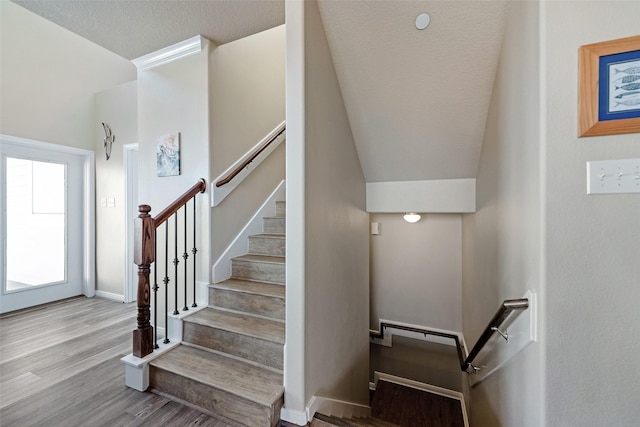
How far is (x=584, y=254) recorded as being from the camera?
0.93m

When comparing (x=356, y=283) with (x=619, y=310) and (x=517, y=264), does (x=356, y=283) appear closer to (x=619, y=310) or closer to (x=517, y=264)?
(x=517, y=264)

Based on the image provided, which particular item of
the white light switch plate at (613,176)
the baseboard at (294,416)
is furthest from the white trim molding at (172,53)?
the baseboard at (294,416)

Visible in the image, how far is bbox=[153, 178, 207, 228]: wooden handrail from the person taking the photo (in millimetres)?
1975

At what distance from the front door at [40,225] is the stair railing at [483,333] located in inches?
Result: 172

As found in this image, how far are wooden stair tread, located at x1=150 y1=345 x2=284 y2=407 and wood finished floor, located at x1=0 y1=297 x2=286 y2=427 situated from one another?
196 millimetres

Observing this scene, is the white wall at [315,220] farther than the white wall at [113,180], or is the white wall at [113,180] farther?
the white wall at [113,180]

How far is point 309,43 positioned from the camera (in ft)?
5.03

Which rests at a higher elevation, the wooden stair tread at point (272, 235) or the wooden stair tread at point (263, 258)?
the wooden stair tread at point (272, 235)

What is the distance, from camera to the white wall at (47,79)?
3.06m

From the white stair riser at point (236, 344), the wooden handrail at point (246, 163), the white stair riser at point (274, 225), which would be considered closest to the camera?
the white stair riser at point (236, 344)

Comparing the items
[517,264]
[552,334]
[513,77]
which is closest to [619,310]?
[552,334]

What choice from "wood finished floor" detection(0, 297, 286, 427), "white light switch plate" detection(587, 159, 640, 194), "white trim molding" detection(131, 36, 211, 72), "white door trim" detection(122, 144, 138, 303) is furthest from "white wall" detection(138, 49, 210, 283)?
"white light switch plate" detection(587, 159, 640, 194)

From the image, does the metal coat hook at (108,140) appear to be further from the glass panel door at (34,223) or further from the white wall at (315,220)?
the white wall at (315,220)

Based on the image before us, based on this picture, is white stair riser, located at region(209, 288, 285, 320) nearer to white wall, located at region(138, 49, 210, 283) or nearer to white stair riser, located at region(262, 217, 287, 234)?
white wall, located at region(138, 49, 210, 283)
